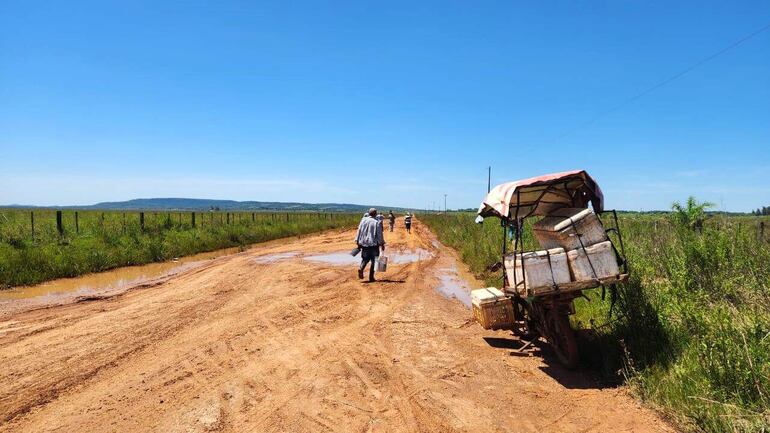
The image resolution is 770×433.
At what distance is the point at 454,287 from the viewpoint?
43.7ft

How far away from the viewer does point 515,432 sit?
463cm

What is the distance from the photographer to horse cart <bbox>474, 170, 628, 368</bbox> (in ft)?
19.3

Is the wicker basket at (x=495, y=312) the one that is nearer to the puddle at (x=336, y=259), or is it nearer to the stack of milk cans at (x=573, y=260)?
the stack of milk cans at (x=573, y=260)

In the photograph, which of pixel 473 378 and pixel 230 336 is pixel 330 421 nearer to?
pixel 473 378

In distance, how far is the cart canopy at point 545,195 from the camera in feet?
21.1

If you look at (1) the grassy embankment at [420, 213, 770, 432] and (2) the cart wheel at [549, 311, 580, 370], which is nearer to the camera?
(1) the grassy embankment at [420, 213, 770, 432]

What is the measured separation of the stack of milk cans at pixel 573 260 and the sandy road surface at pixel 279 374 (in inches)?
53.0

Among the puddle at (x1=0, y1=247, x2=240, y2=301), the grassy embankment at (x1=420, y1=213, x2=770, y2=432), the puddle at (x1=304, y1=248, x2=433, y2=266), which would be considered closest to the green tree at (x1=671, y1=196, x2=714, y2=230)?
the grassy embankment at (x1=420, y1=213, x2=770, y2=432)

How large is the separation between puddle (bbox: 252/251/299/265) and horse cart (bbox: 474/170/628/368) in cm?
1220

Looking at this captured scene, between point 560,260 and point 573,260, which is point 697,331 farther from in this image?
point 560,260

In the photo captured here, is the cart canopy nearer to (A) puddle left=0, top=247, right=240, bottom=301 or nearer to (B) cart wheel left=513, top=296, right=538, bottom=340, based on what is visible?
(B) cart wheel left=513, top=296, right=538, bottom=340

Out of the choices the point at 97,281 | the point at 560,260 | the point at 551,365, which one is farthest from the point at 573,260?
the point at 97,281

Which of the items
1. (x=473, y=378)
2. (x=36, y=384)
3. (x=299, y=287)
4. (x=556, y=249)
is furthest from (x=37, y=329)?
(x=556, y=249)

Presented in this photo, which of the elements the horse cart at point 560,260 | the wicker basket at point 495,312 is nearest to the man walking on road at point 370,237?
the wicker basket at point 495,312
